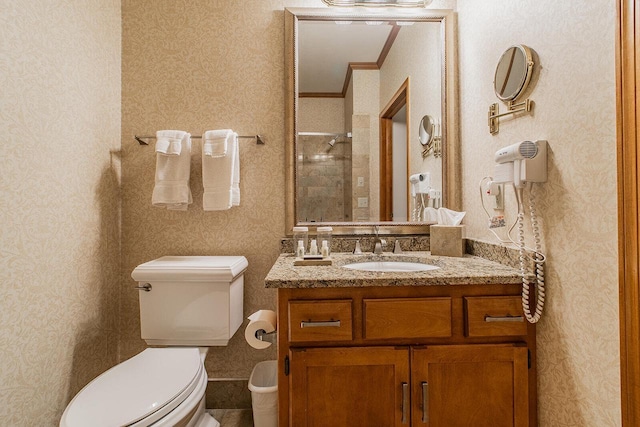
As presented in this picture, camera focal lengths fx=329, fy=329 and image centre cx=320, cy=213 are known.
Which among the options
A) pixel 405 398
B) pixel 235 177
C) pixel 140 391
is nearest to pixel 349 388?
pixel 405 398

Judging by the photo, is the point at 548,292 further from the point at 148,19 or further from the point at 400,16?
the point at 148,19

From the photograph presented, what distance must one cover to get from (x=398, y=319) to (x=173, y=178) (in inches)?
47.0

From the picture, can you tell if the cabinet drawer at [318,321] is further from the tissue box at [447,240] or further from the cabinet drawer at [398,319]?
the tissue box at [447,240]

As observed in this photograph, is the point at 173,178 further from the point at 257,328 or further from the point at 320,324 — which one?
the point at 320,324

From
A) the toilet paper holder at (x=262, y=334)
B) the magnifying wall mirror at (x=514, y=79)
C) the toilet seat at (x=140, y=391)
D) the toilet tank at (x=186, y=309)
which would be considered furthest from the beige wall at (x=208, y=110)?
the magnifying wall mirror at (x=514, y=79)

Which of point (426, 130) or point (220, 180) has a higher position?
point (426, 130)

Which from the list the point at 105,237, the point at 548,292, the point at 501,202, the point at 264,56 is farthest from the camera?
the point at 264,56

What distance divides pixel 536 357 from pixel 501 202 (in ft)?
1.87

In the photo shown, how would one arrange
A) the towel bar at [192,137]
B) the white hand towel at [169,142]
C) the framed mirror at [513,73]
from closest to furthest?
the framed mirror at [513,73]
the white hand towel at [169,142]
the towel bar at [192,137]

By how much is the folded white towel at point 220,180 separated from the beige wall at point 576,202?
1.18 metres

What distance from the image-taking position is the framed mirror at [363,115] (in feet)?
5.42

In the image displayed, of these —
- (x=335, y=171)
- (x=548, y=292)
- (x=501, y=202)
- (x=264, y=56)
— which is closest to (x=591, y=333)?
(x=548, y=292)

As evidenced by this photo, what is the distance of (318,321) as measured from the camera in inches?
42.4

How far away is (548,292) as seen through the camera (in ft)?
3.52
